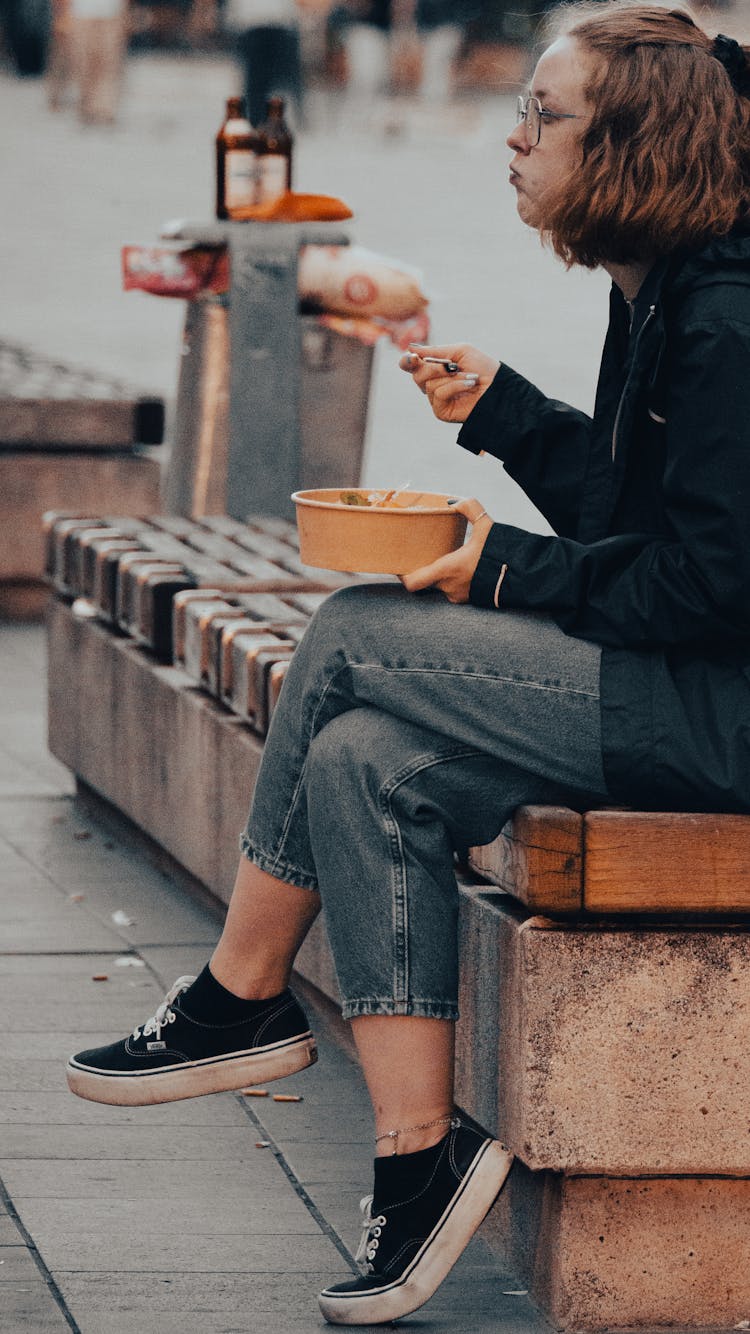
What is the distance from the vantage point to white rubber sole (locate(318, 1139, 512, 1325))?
2.95 m

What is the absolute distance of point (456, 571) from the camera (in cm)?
302

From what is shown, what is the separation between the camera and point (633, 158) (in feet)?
9.92

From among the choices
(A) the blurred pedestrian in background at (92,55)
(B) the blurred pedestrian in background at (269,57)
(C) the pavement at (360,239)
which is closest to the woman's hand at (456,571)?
(C) the pavement at (360,239)

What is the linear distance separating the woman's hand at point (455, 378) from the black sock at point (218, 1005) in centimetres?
82

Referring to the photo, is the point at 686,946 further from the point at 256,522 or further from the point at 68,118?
the point at 68,118

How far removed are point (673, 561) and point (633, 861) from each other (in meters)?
0.35

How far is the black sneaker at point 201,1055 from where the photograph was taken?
10.7 feet

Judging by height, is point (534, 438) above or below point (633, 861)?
above

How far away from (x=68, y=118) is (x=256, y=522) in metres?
31.3

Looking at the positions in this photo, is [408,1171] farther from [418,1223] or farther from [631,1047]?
[631,1047]

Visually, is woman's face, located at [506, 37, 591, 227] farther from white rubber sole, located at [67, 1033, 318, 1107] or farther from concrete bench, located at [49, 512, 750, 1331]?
white rubber sole, located at [67, 1033, 318, 1107]

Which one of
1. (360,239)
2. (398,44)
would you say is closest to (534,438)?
(360,239)

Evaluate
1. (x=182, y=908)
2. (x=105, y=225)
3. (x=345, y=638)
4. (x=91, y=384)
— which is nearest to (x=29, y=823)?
(x=182, y=908)

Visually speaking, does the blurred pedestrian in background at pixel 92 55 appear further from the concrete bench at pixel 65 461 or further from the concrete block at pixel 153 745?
the concrete block at pixel 153 745
